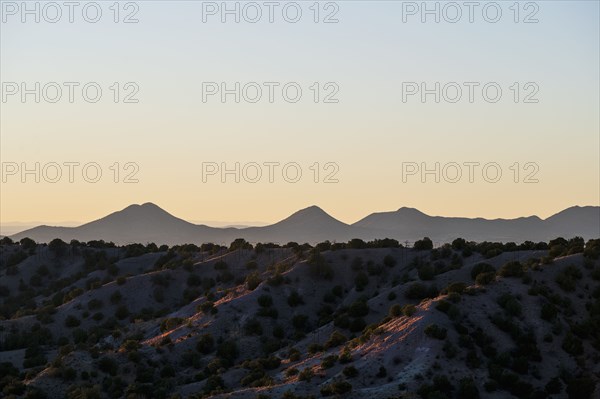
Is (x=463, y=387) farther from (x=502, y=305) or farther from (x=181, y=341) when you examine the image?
(x=181, y=341)

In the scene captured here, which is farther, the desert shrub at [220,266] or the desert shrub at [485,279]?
the desert shrub at [220,266]

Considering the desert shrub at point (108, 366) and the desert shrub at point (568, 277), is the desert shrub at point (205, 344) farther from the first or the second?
the desert shrub at point (568, 277)

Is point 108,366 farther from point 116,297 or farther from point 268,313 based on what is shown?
point 116,297

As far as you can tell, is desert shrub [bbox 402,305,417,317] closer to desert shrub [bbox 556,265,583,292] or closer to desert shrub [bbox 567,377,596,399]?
desert shrub [bbox 556,265,583,292]

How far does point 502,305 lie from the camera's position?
75250 mm

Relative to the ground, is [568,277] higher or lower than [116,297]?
higher

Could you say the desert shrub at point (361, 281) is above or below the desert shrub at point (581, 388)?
above

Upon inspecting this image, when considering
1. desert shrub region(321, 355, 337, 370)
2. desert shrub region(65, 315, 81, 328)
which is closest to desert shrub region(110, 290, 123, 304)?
desert shrub region(65, 315, 81, 328)

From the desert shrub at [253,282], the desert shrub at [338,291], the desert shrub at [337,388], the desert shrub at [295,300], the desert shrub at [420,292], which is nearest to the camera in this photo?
the desert shrub at [337,388]

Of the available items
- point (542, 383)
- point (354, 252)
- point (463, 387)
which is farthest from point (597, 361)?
point (354, 252)

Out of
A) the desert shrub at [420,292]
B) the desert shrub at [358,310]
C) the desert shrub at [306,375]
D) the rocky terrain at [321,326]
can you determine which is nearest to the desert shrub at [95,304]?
the rocky terrain at [321,326]

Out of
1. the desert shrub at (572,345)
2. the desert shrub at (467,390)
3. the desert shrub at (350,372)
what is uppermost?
the desert shrub at (572,345)

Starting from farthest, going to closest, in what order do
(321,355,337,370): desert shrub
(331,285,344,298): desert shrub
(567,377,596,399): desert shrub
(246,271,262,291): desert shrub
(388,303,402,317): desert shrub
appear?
(246,271,262,291): desert shrub < (331,285,344,298): desert shrub < (388,303,402,317): desert shrub < (321,355,337,370): desert shrub < (567,377,596,399): desert shrub

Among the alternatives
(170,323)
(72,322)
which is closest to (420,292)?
(170,323)
